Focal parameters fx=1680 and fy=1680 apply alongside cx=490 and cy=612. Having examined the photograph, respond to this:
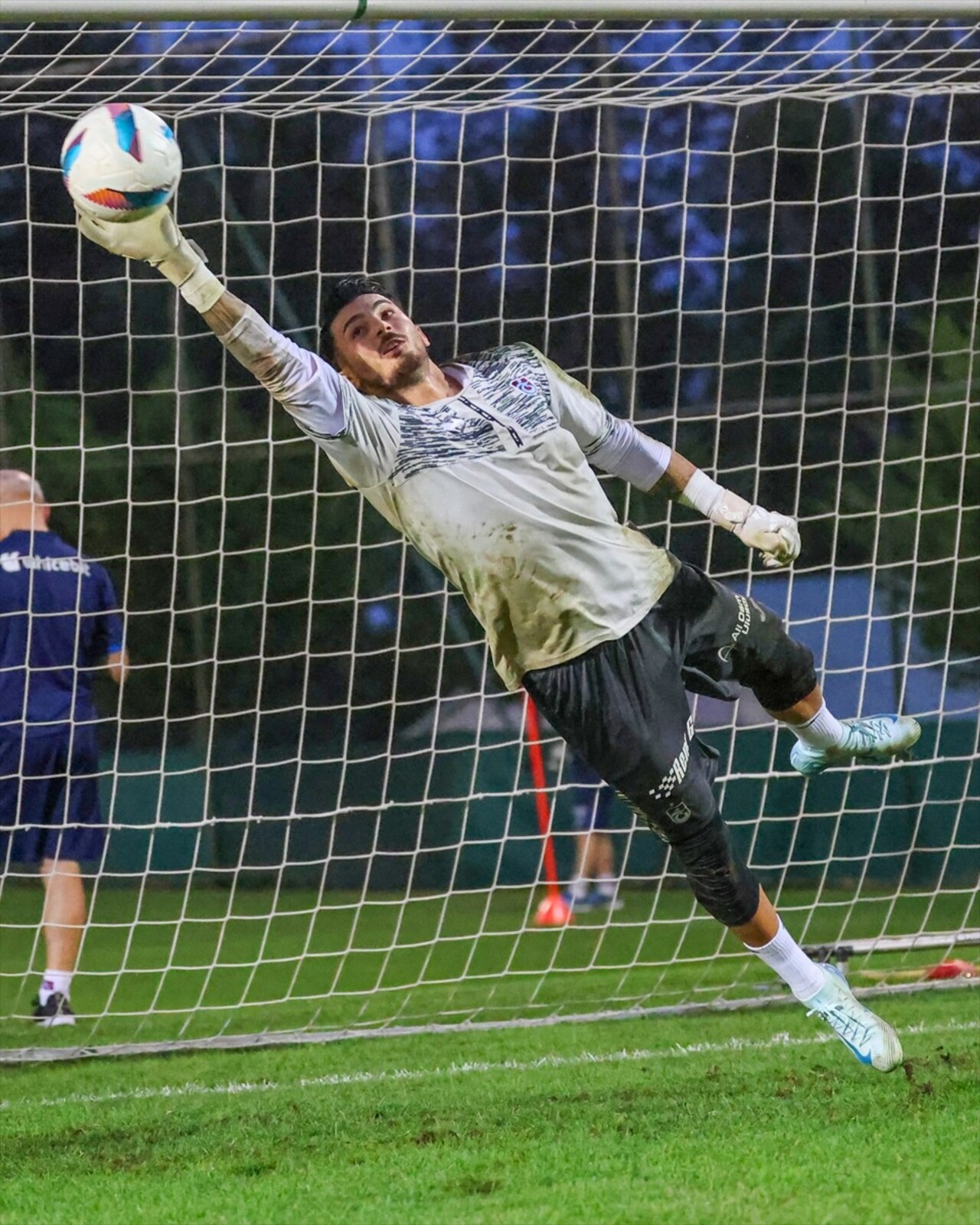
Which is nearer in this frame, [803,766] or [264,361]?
[264,361]

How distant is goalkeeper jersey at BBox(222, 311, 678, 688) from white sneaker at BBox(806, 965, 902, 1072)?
1161 mm

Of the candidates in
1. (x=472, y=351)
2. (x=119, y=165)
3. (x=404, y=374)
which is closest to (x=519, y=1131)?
(x=404, y=374)

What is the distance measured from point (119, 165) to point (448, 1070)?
3.31 metres

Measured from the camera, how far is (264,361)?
4164 mm

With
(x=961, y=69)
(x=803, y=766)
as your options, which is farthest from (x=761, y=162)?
(x=803, y=766)

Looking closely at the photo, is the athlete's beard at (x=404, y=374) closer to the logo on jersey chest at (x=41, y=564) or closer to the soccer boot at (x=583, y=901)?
the logo on jersey chest at (x=41, y=564)

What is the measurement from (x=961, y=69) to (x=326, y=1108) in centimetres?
439

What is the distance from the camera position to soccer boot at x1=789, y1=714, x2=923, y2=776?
197 inches

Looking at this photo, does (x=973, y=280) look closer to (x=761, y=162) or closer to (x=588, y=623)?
(x=761, y=162)

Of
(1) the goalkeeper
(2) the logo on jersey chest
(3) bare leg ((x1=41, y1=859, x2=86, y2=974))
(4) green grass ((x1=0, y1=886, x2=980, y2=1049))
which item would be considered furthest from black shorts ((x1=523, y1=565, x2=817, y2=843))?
(2) the logo on jersey chest

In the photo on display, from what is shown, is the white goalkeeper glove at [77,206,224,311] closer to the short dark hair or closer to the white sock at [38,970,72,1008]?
the short dark hair

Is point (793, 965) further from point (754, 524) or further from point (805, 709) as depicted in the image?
point (754, 524)

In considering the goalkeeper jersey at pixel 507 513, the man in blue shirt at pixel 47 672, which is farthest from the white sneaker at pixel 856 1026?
the man in blue shirt at pixel 47 672

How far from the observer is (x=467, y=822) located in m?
11.9
